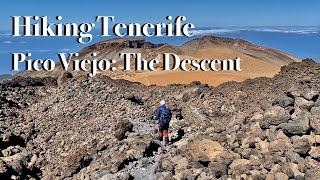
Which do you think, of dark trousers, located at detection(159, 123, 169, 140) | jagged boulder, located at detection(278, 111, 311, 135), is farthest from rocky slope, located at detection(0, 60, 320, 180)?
dark trousers, located at detection(159, 123, 169, 140)

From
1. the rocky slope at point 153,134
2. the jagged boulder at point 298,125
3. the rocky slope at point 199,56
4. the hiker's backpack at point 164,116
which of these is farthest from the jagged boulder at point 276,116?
the rocky slope at point 199,56

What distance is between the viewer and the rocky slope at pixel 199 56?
1453 inches

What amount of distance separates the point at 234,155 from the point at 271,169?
1.15 m

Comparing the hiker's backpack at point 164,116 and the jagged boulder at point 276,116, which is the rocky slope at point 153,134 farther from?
the hiker's backpack at point 164,116

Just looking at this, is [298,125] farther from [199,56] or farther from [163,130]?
[199,56]

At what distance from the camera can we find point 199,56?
4728 cm

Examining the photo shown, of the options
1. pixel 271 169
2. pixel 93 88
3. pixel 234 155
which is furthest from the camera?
pixel 93 88

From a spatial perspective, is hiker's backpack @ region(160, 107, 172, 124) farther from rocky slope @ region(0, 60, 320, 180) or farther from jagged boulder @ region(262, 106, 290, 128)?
jagged boulder @ region(262, 106, 290, 128)

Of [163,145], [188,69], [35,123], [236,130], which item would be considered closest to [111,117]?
[35,123]

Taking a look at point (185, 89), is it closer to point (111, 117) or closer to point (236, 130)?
point (111, 117)

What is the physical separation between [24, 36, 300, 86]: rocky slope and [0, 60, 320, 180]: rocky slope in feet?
24.9

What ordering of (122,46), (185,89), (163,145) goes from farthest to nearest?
(122,46) < (185,89) < (163,145)

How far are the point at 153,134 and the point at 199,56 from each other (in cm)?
3096

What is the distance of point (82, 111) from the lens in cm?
2194
